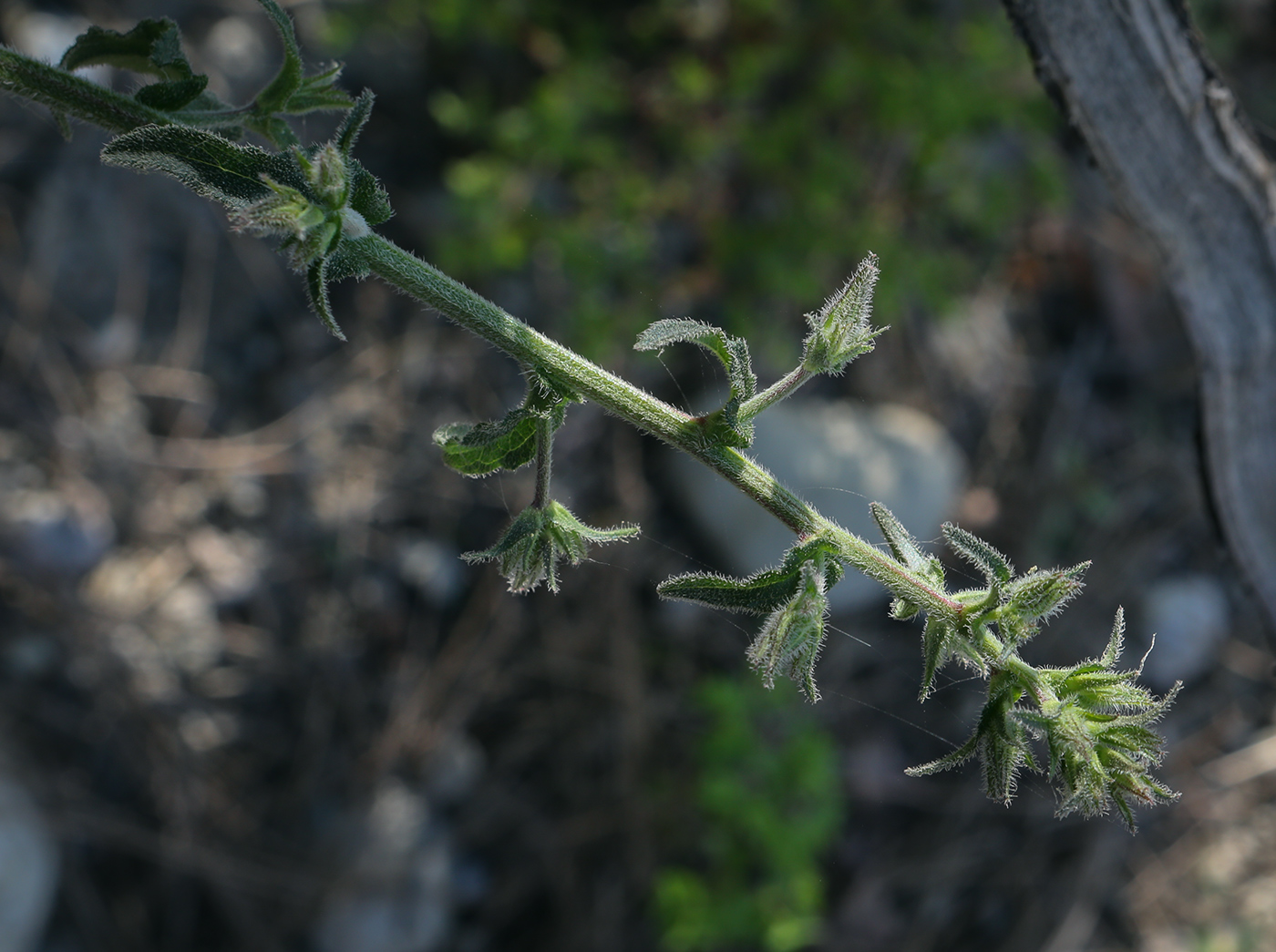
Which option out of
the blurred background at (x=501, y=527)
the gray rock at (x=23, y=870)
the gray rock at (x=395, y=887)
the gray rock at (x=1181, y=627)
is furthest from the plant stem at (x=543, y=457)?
the gray rock at (x=1181, y=627)

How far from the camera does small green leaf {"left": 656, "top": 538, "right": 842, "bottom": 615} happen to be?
1291mm

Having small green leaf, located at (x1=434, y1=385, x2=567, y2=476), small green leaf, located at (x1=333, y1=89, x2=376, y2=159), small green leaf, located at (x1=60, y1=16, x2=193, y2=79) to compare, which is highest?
small green leaf, located at (x1=60, y1=16, x2=193, y2=79)

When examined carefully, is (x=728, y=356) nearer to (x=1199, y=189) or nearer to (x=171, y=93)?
(x=171, y=93)

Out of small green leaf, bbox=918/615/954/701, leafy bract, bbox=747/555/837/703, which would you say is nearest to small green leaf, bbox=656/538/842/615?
leafy bract, bbox=747/555/837/703

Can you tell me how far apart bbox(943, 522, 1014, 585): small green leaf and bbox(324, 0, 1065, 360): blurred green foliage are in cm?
224

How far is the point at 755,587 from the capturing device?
1.29 m

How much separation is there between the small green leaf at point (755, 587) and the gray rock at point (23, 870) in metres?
2.86

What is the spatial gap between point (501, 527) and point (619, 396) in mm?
2545

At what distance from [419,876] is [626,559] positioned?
1.35 meters

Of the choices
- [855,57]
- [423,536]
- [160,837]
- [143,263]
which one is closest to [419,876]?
[160,837]

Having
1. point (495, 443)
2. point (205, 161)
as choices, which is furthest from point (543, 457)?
point (205, 161)

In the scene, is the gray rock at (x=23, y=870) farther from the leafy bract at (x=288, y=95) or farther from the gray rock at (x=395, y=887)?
the leafy bract at (x=288, y=95)

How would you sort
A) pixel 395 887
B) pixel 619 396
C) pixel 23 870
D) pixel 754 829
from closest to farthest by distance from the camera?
1. pixel 619 396
2. pixel 23 870
3. pixel 754 829
4. pixel 395 887

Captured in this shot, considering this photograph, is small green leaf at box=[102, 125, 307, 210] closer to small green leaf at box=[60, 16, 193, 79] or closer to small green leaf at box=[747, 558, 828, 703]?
small green leaf at box=[60, 16, 193, 79]
